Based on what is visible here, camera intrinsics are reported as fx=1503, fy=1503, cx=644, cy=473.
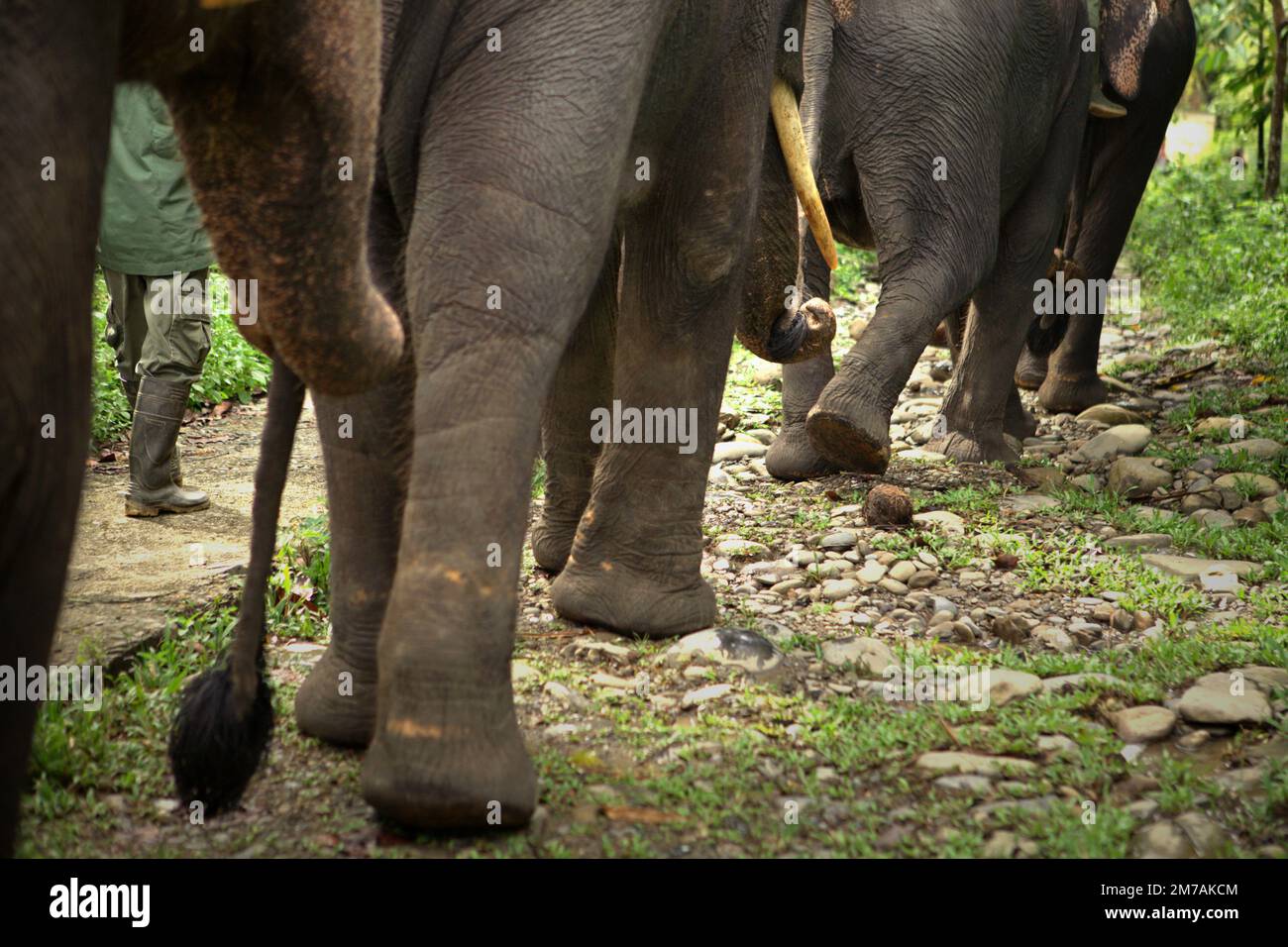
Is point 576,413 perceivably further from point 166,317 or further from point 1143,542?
point 1143,542

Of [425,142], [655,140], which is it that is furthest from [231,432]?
[425,142]

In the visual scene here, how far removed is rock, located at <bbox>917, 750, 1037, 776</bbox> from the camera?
3.05m

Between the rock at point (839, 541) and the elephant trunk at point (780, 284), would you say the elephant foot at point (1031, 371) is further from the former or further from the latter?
the elephant trunk at point (780, 284)

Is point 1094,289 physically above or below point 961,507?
above

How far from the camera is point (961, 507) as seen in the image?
18.0 feet

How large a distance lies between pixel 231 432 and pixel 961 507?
3.33 metres

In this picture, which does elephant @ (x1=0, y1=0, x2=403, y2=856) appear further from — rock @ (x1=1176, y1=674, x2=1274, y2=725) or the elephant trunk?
the elephant trunk

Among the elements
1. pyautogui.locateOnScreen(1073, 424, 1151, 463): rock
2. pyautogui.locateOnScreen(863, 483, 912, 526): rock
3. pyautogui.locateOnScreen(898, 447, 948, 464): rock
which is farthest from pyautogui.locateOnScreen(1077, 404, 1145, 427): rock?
pyautogui.locateOnScreen(863, 483, 912, 526): rock

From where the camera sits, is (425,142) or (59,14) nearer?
(59,14)

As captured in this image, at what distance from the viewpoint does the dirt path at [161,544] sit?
149 inches

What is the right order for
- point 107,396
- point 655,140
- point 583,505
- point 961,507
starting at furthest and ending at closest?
point 107,396, point 961,507, point 583,505, point 655,140

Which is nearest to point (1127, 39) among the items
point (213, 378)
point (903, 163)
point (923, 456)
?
point (903, 163)

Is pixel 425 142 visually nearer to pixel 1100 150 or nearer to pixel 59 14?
pixel 59 14

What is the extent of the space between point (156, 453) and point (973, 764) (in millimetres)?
3235
